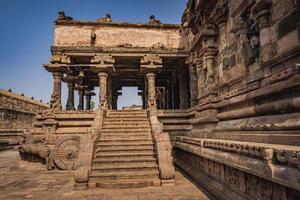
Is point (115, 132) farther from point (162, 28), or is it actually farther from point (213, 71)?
point (162, 28)

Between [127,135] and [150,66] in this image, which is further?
[150,66]

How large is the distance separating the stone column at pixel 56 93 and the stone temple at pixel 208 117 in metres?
0.06

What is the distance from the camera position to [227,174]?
4137 mm

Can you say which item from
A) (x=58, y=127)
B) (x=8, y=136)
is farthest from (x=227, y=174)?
(x=8, y=136)

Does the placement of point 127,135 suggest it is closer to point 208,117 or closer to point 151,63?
point 208,117

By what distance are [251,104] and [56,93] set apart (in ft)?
33.6

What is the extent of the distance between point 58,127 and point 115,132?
3.73m

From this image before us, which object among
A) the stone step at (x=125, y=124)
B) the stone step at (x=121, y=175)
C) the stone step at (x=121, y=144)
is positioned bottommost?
the stone step at (x=121, y=175)

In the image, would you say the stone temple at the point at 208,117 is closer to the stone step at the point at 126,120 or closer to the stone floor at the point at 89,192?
the stone step at the point at 126,120

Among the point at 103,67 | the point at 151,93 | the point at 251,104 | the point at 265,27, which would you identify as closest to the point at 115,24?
the point at 103,67

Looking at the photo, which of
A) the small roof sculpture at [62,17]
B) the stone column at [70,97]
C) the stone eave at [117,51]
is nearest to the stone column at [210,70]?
the stone eave at [117,51]

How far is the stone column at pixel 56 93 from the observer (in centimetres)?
1118

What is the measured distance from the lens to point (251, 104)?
458cm

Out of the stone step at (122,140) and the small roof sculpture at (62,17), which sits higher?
the small roof sculpture at (62,17)
